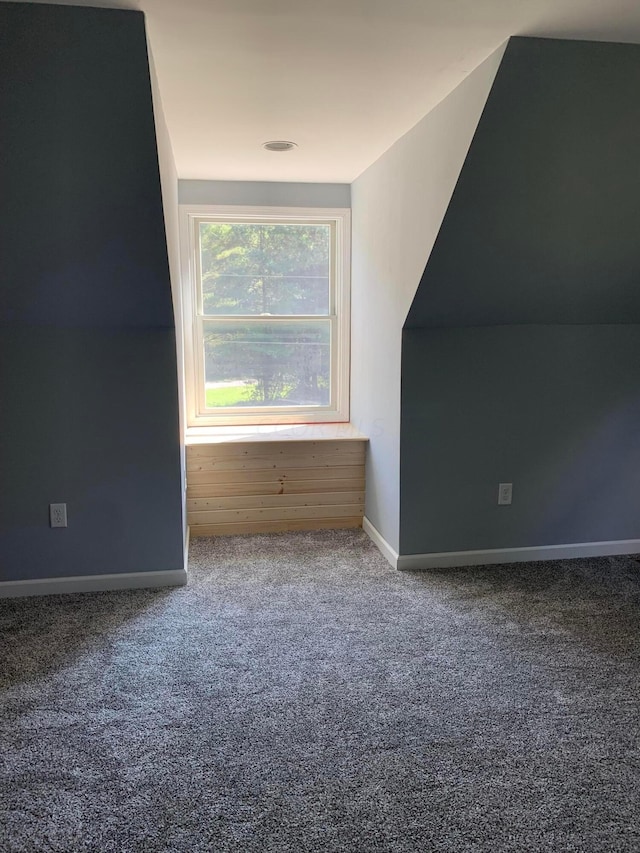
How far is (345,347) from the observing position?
4.25 metres

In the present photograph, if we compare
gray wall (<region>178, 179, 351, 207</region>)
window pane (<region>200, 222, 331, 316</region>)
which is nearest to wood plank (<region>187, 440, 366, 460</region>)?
window pane (<region>200, 222, 331, 316</region>)

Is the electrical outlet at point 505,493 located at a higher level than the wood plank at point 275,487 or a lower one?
higher

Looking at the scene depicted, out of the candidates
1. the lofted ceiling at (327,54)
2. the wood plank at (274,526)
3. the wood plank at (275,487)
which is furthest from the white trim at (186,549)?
the lofted ceiling at (327,54)

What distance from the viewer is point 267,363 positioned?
425 cm

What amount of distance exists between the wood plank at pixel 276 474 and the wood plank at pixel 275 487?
0.02 metres

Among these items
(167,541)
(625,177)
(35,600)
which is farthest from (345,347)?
(35,600)

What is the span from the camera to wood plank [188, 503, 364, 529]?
371 centimetres

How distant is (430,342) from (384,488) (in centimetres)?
85

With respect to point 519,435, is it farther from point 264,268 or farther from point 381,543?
point 264,268

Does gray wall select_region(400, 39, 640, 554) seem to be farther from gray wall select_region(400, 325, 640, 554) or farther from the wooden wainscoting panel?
the wooden wainscoting panel

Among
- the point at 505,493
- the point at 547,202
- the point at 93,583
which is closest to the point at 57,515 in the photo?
the point at 93,583

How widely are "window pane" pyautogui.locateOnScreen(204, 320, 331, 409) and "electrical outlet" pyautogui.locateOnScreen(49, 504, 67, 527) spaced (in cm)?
146

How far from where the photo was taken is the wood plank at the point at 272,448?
11.9ft

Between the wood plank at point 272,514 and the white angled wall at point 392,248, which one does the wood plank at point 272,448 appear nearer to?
the white angled wall at point 392,248
